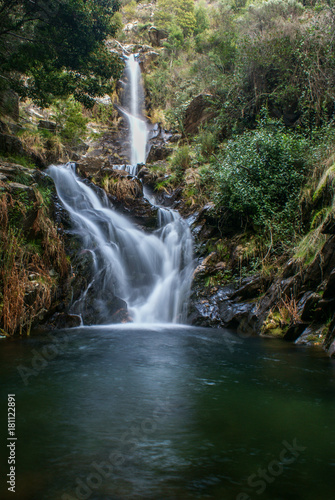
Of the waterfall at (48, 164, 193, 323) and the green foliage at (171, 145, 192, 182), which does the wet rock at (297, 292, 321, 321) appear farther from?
the green foliage at (171, 145, 192, 182)

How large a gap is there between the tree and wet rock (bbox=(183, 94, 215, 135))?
228 inches

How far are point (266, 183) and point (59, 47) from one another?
6.73 m

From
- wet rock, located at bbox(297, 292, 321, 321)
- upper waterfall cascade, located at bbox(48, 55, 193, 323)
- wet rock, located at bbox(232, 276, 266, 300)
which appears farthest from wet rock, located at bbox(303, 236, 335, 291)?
upper waterfall cascade, located at bbox(48, 55, 193, 323)

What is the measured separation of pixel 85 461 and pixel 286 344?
15.3 feet

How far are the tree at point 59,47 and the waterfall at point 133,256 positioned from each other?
2738mm

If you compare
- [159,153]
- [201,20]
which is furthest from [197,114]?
[201,20]

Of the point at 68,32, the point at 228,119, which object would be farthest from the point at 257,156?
the point at 68,32

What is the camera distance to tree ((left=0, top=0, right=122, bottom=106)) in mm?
8703

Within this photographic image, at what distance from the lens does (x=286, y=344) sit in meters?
5.98

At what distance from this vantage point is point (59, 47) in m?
9.22

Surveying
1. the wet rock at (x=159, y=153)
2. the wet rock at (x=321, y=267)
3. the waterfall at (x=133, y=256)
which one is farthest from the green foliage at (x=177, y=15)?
the wet rock at (x=321, y=267)

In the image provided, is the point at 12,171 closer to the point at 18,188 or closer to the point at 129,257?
the point at 18,188

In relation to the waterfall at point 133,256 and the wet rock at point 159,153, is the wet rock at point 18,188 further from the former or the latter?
the wet rock at point 159,153

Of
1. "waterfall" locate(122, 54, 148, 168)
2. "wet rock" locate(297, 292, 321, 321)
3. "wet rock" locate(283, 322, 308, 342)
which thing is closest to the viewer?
"wet rock" locate(297, 292, 321, 321)
